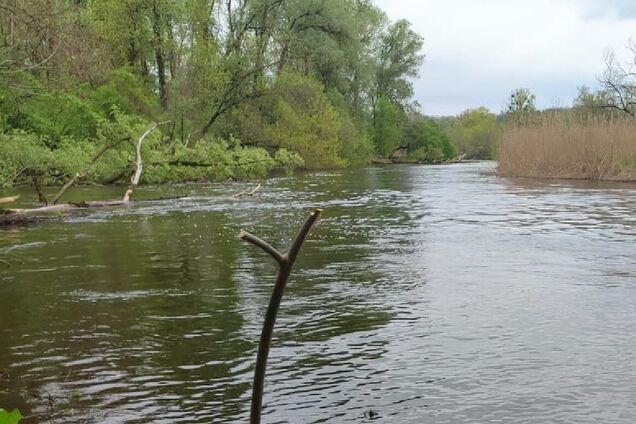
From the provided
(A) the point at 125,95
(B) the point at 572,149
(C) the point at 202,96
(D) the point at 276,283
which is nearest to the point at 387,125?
(C) the point at 202,96

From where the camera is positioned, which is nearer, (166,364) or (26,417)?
(26,417)

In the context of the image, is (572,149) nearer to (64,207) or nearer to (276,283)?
(64,207)

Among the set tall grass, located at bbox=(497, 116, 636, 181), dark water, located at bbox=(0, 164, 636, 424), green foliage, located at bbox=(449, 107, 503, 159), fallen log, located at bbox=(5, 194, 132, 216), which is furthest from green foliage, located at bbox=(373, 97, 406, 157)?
dark water, located at bbox=(0, 164, 636, 424)

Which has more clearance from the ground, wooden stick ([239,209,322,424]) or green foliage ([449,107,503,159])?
green foliage ([449,107,503,159])

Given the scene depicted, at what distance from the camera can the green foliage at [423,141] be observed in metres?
81.5

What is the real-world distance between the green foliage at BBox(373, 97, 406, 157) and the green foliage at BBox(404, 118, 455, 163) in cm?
269

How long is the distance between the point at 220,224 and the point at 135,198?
862 centimetres

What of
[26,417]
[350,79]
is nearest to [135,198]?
[26,417]

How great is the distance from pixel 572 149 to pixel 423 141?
46.3 meters

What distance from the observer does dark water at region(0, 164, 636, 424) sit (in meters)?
5.92

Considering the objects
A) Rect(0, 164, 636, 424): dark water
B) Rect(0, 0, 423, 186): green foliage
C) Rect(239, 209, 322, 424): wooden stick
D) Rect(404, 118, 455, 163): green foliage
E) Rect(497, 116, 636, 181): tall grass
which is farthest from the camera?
Rect(404, 118, 455, 163): green foliage

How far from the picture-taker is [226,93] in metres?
46.8

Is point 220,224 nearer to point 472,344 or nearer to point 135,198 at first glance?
point 135,198

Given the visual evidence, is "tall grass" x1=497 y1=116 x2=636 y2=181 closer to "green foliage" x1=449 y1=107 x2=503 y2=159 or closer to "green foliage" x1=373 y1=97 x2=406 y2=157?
"green foliage" x1=373 y1=97 x2=406 y2=157
